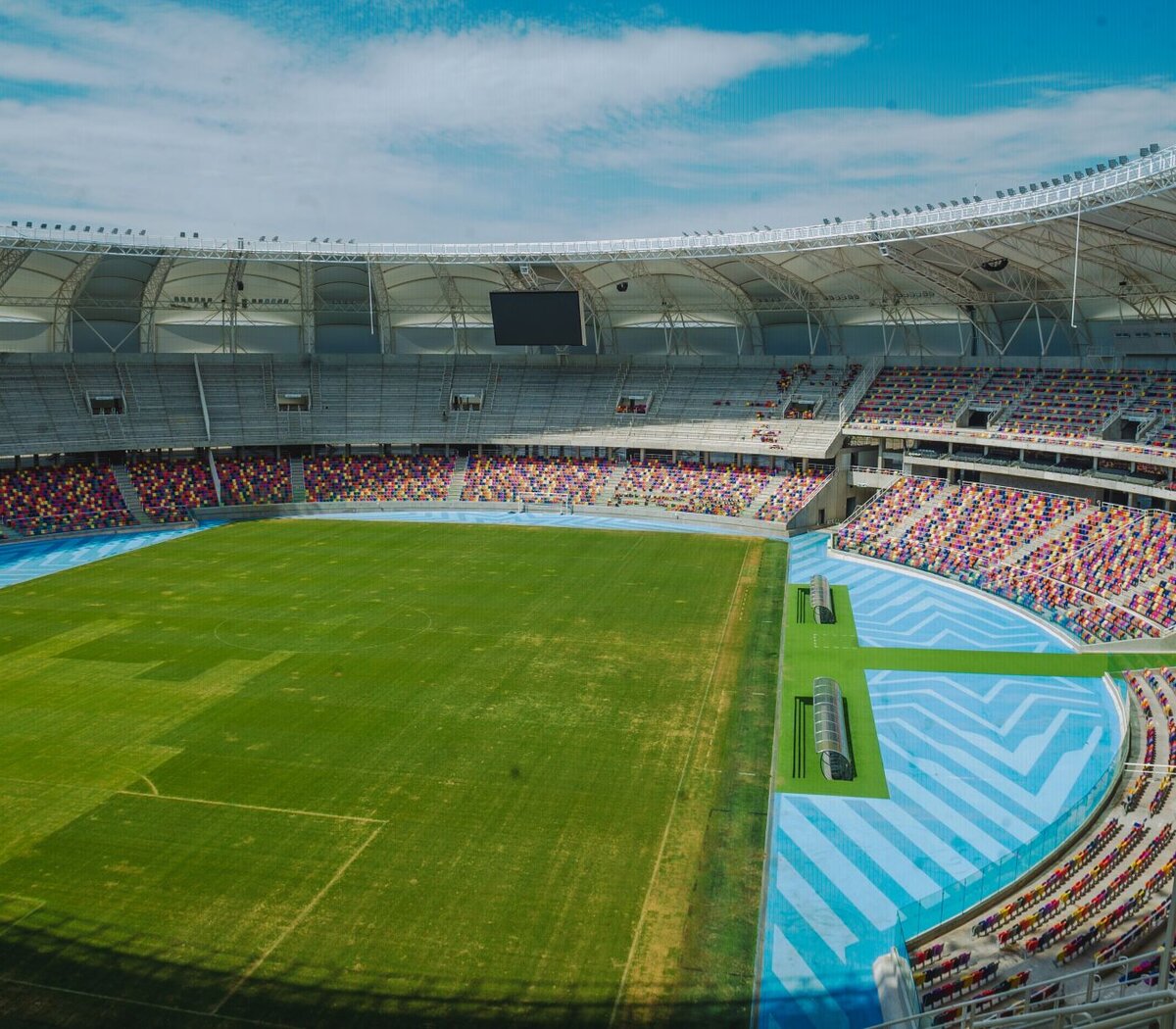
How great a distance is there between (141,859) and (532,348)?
4790cm

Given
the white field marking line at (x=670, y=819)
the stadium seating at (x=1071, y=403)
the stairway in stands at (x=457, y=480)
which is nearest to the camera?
the white field marking line at (x=670, y=819)

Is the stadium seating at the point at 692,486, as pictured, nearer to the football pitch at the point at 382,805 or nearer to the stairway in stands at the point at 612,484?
the stairway in stands at the point at 612,484

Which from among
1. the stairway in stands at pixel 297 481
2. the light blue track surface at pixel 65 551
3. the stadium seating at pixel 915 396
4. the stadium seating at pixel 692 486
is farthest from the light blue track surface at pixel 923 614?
the light blue track surface at pixel 65 551

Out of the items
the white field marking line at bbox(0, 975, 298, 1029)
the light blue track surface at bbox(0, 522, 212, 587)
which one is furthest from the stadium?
the light blue track surface at bbox(0, 522, 212, 587)

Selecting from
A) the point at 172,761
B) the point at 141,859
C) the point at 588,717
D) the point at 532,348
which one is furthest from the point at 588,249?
the point at 141,859

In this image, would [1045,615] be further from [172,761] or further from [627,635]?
[172,761]

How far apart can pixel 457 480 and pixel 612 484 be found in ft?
30.5

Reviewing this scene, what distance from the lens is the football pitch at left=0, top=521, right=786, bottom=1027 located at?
14289mm

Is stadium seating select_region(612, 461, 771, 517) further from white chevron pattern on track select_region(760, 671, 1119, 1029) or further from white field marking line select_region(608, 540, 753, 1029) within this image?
white chevron pattern on track select_region(760, 671, 1119, 1029)

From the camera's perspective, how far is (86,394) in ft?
176

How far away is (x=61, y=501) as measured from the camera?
4912 centimetres

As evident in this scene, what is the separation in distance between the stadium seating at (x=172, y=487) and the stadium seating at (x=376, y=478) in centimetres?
556

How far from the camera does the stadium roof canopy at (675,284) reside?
39.7 metres

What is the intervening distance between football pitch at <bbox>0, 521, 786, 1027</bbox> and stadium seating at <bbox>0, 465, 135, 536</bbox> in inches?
492
